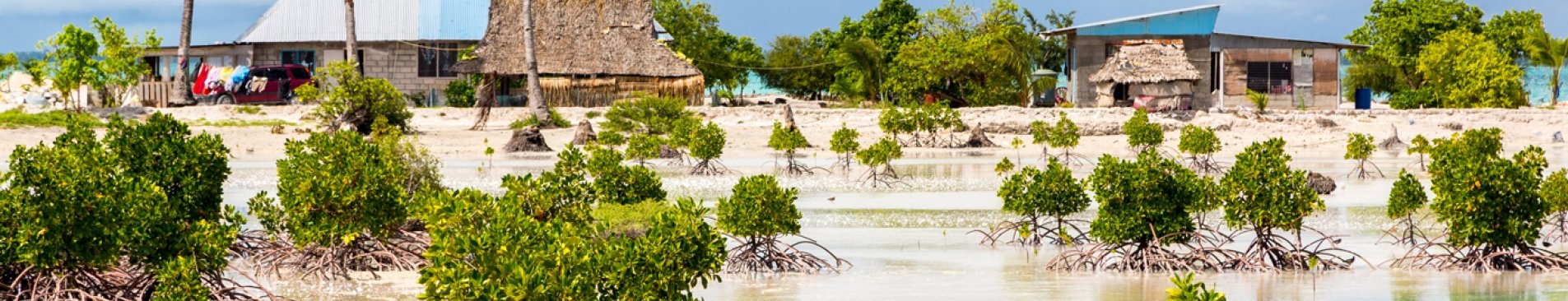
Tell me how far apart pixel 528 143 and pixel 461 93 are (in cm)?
1312

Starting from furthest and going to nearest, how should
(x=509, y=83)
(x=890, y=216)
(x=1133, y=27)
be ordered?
(x=509, y=83)
(x=1133, y=27)
(x=890, y=216)

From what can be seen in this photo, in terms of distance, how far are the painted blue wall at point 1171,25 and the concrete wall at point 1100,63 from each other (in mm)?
129

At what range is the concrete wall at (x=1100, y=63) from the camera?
3866cm

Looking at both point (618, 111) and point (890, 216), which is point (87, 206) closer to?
point (890, 216)

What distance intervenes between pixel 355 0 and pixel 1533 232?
3636cm

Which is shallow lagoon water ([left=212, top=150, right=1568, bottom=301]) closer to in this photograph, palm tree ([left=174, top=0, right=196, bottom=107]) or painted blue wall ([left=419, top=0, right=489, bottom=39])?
palm tree ([left=174, top=0, right=196, bottom=107])

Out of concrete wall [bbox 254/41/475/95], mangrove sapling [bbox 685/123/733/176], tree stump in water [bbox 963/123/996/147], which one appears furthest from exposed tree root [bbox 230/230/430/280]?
concrete wall [bbox 254/41/475/95]

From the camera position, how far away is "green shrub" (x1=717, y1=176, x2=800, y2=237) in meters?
12.2

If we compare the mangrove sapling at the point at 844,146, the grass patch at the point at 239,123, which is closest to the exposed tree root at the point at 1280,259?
the mangrove sapling at the point at 844,146

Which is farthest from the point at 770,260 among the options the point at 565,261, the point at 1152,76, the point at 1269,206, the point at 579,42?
the point at 579,42

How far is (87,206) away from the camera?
9.22 metres

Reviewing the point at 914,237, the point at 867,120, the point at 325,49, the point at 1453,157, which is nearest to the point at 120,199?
the point at 914,237

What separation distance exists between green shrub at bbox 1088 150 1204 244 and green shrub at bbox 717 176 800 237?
2.29 m

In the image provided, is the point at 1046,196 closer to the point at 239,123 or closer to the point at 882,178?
the point at 882,178
